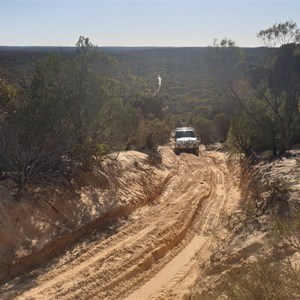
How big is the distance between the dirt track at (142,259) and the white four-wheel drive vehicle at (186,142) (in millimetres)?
11496

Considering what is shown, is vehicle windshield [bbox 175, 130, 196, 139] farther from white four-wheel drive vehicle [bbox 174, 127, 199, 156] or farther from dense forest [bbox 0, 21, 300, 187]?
dense forest [bbox 0, 21, 300, 187]

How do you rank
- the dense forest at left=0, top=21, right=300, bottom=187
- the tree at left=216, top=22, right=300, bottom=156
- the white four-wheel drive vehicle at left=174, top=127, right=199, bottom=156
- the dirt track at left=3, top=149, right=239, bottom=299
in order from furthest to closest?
1. the white four-wheel drive vehicle at left=174, top=127, right=199, bottom=156
2. the tree at left=216, top=22, right=300, bottom=156
3. the dense forest at left=0, top=21, right=300, bottom=187
4. the dirt track at left=3, top=149, right=239, bottom=299

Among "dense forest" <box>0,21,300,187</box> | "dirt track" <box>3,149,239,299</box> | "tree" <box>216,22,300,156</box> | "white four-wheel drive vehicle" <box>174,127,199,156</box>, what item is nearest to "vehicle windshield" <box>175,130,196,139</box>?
"white four-wheel drive vehicle" <box>174,127,199,156</box>

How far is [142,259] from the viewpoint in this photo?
28.0 feet

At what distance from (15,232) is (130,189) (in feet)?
17.1

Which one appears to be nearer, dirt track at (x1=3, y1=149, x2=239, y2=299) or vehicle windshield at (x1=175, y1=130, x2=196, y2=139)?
dirt track at (x1=3, y1=149, x2=239, y2=299)

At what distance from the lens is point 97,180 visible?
12266 millimetres

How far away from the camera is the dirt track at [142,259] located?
7273 millimetres

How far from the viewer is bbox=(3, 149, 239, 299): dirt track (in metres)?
7.27

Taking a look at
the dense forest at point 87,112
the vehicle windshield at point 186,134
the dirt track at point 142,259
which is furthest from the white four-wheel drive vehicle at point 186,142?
the dirt track at point 142,259

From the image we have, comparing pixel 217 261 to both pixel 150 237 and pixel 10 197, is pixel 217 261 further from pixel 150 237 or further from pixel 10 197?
pixel 10 197

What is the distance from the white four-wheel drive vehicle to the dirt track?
11.5m

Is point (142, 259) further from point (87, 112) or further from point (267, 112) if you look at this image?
point (267, 112)

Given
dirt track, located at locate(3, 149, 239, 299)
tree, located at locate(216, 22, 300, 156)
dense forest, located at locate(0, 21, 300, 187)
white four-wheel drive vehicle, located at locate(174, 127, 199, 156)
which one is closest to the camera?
dirt track, located at locate(3, 149, 239, 299)
